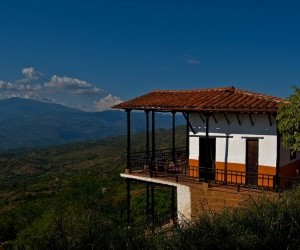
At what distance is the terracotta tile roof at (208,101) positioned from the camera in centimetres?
1785

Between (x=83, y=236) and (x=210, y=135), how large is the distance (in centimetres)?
1309

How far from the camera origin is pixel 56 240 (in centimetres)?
824

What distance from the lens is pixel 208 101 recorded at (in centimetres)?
1970

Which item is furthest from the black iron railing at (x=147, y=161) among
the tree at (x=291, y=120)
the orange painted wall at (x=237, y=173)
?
the tree at (x=291, y=120)

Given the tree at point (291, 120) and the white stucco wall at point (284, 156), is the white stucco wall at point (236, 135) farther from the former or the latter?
the tree at point (291, 120)

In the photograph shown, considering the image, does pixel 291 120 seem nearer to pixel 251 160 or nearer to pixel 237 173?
pixel 251 160

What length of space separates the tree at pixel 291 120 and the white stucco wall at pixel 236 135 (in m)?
1.84

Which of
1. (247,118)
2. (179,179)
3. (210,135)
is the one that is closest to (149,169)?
(179,179)

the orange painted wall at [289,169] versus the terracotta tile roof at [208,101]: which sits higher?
the terracotta tile roof at [208,101]

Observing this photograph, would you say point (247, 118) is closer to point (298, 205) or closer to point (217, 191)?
point (217, 191)

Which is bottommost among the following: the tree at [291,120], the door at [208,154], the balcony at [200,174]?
the balcony at [200,174]

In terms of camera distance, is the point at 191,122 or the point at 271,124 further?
the point at 191,122

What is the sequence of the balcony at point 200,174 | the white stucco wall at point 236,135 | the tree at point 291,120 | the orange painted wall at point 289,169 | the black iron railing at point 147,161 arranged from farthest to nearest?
the black iron railing at point 147,161 < the orange painted wall at point 289,169 < the white stucco wall at point 236,135 < the balcony at point 200,174 < the tree at point 291,120

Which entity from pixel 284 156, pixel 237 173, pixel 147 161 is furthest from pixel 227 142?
pixel 147 161
